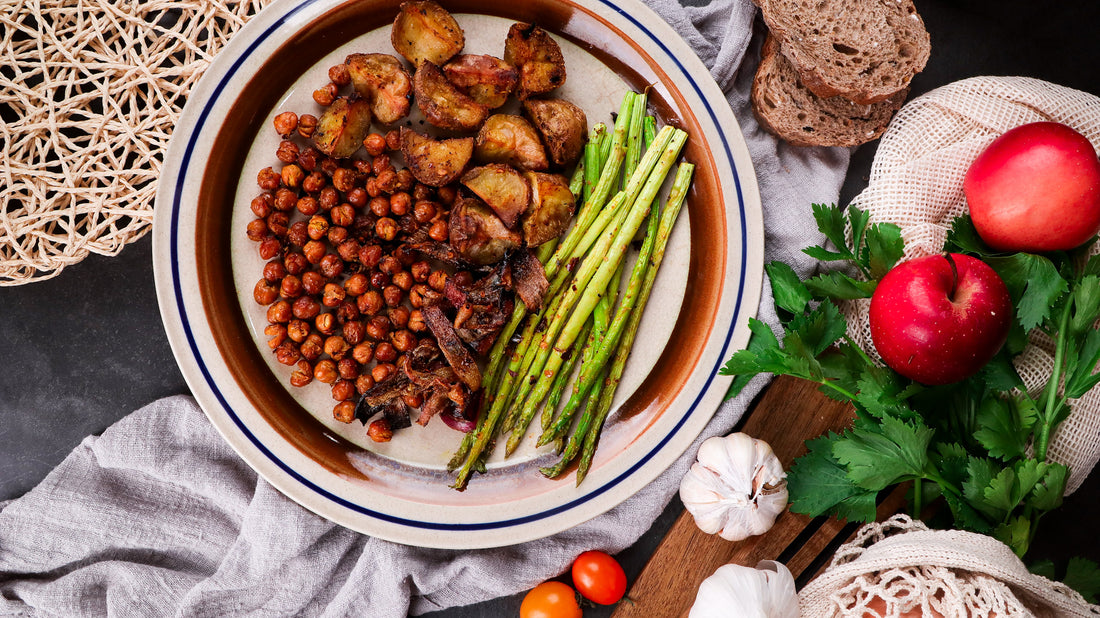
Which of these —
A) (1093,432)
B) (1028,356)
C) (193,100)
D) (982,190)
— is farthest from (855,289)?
(193,100)

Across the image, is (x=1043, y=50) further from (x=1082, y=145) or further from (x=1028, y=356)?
(x=1028, y=356)

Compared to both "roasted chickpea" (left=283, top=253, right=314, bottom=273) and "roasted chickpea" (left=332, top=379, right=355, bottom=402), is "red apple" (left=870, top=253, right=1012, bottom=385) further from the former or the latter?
"roasted chickpea" (left=283, top=253, right=314, bottom=273)

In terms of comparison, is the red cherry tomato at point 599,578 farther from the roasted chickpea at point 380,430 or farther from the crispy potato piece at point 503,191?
the crispy potato piece at point 503,191

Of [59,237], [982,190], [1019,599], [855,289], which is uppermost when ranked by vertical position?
[982,190]

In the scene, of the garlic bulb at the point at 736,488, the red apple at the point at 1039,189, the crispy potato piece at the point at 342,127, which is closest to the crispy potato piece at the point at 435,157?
the crispy potato piece at the point at 342,127

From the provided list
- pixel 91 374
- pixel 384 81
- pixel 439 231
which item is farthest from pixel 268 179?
pixel 91 374

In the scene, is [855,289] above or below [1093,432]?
above
